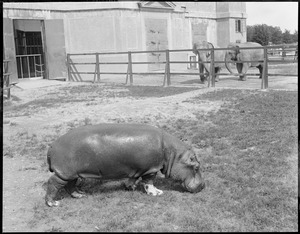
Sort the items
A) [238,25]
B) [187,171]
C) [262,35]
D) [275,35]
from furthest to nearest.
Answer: [275,35] < [262,35] < [238,25] < [187,171]

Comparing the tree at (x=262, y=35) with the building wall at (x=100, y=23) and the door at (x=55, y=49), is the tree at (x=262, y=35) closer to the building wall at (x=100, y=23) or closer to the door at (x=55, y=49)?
the building wall at (x=100, y=23)

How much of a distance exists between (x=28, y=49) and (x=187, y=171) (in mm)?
14673

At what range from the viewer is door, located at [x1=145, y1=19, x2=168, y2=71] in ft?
59.4

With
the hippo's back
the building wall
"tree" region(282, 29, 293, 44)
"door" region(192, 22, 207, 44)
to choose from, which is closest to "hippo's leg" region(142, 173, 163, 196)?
the hippo's back

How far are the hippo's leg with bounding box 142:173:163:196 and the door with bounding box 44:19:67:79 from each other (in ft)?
41.2

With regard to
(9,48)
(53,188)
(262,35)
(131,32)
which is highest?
(262,35)

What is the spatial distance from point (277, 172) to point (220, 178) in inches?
23.1

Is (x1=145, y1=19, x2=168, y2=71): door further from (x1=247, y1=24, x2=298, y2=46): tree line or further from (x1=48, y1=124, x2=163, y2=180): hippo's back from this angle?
(x1=247, y1=24, x2=298, y2=46): tree line

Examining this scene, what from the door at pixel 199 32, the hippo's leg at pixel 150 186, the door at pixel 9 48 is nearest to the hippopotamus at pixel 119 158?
the hippo's leg at pixel 150 186

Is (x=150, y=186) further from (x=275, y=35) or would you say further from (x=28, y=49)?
(x=275, y=35)

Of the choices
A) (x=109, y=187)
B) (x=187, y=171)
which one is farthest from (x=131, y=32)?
(x=187, y=171)

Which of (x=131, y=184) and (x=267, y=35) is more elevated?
(x=267, y=35)

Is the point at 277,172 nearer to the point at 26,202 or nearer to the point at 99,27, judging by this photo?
the point at 26,202

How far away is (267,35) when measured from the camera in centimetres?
4331
